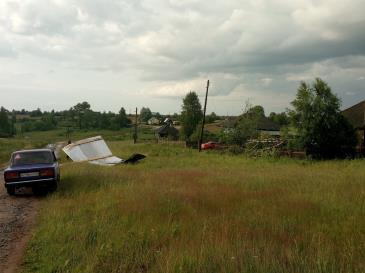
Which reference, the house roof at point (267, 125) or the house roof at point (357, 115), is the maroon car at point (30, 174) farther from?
the house roof at point (267, 125)

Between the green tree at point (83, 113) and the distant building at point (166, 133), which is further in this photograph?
the green tree at point (83, 113)

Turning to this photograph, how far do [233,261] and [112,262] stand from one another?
191 centimetres

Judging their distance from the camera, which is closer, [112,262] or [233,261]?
[233,261]

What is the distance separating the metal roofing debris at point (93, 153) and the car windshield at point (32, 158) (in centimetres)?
1376

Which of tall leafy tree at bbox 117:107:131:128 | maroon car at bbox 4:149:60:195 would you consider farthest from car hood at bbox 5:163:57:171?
tall leafy tree at bbox 117:107:131:128

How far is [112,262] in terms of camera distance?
20.7ft

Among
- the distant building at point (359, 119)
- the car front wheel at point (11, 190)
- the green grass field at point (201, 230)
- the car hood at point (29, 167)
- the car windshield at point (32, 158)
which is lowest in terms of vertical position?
the car front wheel at point (11, 190)

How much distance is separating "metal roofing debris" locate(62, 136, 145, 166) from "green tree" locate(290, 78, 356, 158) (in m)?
13.0

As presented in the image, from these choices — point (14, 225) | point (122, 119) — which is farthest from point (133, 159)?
point (122, 119)

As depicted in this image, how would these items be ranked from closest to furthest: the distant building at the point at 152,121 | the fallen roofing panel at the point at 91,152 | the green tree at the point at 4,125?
1. the fallen roofing panel at the point at 91,152
2. the green tree at the point at 4,125
3. the distant building at the point at 152,121

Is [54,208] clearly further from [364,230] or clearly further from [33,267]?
[364,230]

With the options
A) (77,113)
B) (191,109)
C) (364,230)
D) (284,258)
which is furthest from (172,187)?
(77,113)

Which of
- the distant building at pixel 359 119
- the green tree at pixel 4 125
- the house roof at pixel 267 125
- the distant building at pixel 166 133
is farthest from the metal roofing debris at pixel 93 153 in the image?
the green tree at pixel 4 125

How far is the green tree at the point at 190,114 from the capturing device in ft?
271
